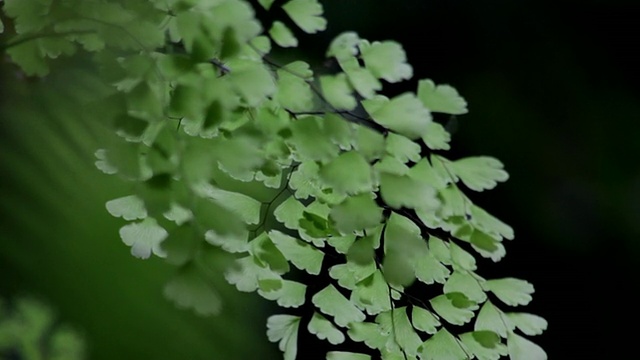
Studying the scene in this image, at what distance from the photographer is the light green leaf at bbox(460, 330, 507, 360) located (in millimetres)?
569

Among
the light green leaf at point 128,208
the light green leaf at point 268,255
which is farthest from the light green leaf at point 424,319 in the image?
the light green leaf at point 128,208

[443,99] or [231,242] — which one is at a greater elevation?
[443,99]

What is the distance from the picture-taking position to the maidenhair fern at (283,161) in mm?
470

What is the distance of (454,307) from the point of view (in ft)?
1.91

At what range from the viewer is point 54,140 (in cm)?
153

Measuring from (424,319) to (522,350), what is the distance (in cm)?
7

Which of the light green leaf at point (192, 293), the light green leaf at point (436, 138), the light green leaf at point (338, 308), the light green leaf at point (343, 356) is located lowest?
the light green leaf at point (343, 356)

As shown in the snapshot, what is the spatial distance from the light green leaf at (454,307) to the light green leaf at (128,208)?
8.5 inches

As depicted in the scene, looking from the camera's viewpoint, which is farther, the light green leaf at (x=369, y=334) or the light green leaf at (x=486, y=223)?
the light green leaf at (x=369, y=334)

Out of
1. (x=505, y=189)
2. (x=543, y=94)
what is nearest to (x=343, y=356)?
(x=505, y=189)

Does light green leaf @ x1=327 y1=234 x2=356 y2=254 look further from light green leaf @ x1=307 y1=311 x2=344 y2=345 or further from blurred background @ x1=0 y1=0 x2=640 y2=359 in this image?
blurred background @ x1=0 y1=0 x2=640 y2=359

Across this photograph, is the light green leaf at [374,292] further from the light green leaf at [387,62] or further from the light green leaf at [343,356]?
the light green leaf at [387,62]

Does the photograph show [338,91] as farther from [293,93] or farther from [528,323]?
[528,323]

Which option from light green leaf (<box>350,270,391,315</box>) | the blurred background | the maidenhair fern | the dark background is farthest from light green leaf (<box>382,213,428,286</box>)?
the dark background
